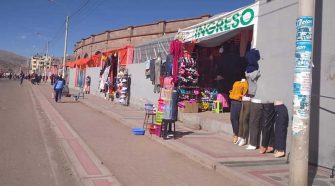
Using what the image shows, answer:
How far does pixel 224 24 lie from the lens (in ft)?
38.3

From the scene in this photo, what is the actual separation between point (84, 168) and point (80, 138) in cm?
353

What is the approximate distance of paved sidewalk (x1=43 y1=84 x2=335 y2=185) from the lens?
6770mm

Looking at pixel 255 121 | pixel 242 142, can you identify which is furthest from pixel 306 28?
pixel 242 142

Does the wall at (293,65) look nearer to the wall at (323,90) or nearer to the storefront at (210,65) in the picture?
the wall at (323,90)

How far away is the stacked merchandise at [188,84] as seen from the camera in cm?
1467

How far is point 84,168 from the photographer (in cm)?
738

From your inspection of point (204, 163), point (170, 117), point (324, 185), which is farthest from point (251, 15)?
point (324, 185)

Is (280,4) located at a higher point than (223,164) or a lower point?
higher

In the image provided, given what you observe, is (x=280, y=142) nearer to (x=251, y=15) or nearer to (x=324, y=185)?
(x=324, y=185)

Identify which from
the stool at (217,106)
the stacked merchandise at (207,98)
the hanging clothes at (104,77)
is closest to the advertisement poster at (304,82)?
the stool at (217,106)

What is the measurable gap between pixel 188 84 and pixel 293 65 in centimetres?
666

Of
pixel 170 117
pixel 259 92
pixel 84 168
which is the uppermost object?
pixel 259 92

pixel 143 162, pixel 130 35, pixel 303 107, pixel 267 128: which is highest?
pixel 130 35

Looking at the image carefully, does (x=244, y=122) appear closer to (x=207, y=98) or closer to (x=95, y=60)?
(x=207, y=98)
